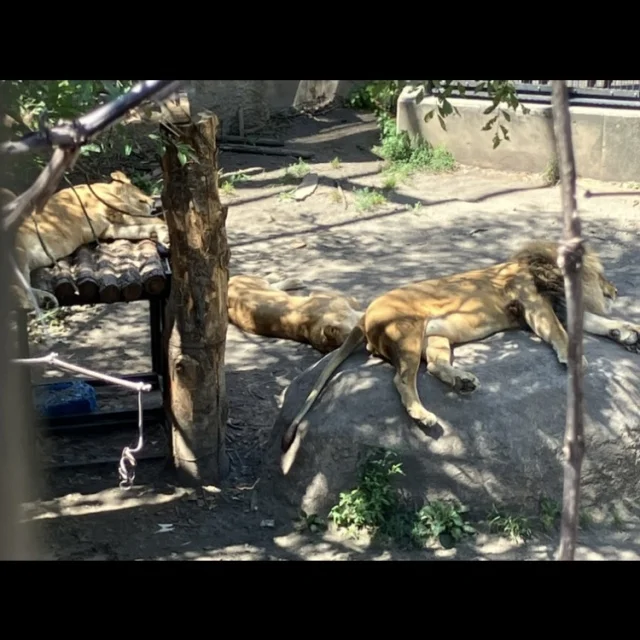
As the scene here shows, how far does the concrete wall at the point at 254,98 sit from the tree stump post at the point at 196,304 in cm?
640

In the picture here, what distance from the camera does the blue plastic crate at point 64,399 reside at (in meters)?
6.20

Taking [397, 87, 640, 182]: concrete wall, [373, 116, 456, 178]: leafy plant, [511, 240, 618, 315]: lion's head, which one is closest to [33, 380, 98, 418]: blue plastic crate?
[511, 240, 618, 315]: lion's head

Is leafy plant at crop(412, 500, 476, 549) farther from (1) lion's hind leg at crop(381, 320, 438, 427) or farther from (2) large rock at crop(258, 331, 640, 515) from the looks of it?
(1) lion's hind leg at crop(381, 320, 438, 427)

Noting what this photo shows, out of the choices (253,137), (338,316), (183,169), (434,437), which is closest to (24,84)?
(183,169)

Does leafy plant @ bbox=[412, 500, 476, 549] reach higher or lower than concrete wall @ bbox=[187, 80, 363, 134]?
lower

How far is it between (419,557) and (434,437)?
61cm

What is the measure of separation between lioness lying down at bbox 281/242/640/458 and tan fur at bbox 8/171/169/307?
1317mm

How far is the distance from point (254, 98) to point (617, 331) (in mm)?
7570

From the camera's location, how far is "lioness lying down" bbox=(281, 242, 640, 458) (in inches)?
211

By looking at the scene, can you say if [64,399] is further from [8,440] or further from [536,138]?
[536,138]

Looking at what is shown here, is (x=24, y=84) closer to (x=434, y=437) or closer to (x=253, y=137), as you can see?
(x=434, y=437)

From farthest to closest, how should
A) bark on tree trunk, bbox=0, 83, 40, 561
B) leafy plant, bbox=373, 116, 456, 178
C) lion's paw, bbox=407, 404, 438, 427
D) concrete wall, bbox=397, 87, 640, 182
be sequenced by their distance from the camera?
leafy plant, bbox=373, 116, 456, 178, concrete wall, bbox=397, 87, 640, 182, lion's paw, bbox=407, 404, 438, 427, bark on tree trunk, bbox=0, 83, 40, 561

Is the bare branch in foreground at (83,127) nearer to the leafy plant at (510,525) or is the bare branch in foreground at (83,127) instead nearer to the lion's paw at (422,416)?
→ the lion's paw at (422,416)

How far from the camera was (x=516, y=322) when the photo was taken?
5.86m
